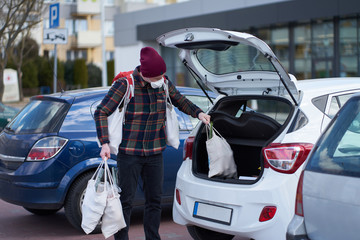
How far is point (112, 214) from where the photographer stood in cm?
488

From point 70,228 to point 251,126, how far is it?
9.11ft

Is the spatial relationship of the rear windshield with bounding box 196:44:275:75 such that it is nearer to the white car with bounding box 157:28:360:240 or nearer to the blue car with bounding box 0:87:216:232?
the white car with bounding box 157:28:360:240

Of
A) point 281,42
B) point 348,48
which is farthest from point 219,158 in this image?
point 281,42

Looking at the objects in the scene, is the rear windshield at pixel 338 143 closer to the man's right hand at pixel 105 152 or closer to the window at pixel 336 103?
the window at pixel 336 103

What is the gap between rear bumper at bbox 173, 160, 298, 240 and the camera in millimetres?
4414

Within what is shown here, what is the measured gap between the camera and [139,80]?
5.17m

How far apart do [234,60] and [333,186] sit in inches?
89.9

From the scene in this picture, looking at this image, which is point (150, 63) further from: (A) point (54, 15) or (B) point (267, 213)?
(A) point (54, 15)

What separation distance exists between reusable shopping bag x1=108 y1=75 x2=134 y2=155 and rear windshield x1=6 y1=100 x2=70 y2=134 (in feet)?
4.94

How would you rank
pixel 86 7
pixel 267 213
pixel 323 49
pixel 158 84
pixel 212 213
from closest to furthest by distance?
pixel 267 213 → pixel 212 213 → pixel 158 84 → pixel 323 49 → pixel 86 7

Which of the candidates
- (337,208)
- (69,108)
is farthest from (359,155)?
(69,108)

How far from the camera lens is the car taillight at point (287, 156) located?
14.7ft

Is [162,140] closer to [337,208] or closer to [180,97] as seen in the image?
[180,97]

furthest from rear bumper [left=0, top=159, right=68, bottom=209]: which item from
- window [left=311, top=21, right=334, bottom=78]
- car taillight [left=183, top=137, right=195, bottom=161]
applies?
window [left=311, top=21, right=334, bottom=78]
